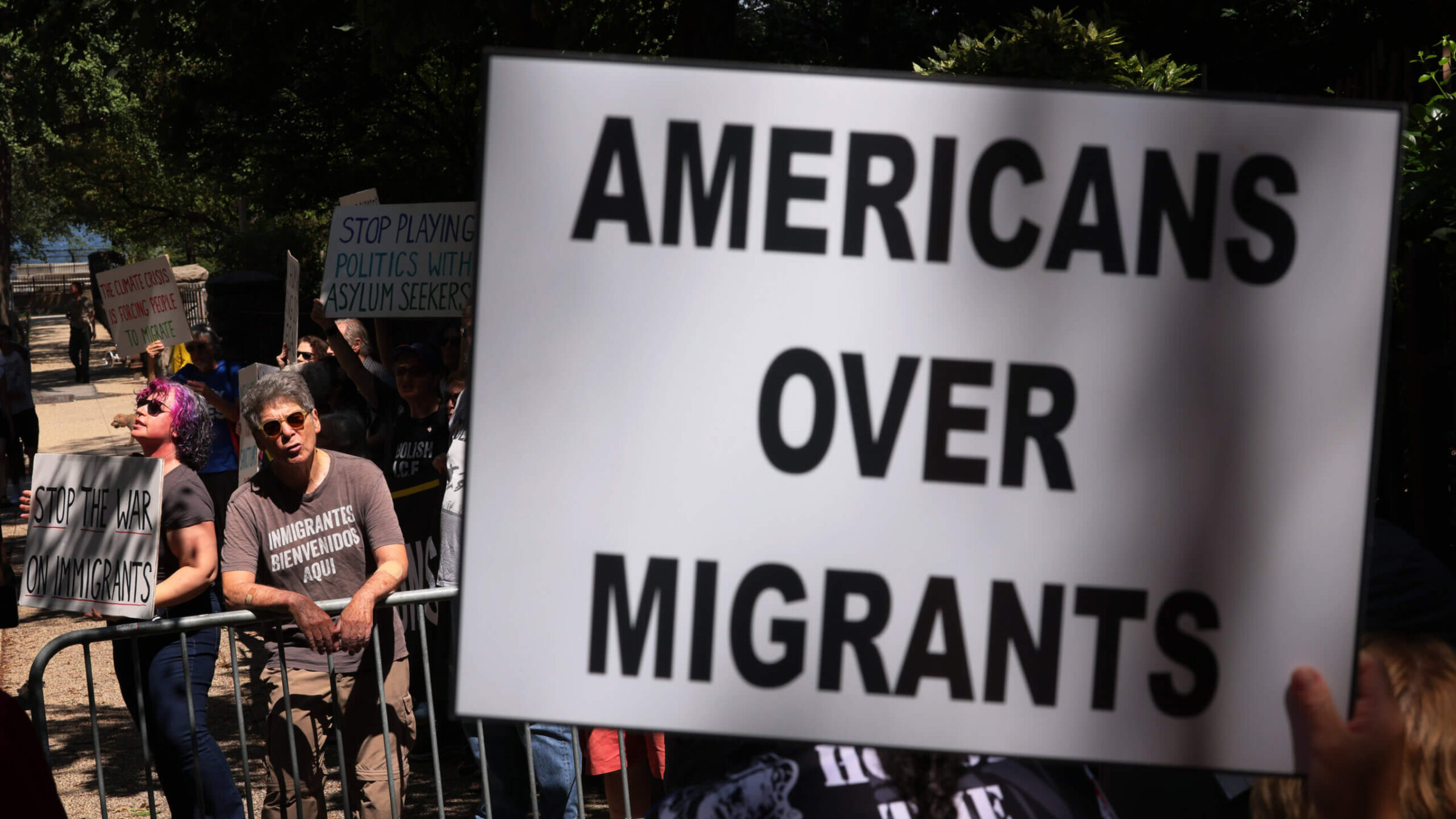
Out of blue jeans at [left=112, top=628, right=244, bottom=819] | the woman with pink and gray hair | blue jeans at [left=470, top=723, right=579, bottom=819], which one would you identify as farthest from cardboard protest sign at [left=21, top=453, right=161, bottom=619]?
blue jeans at [left=470, top=723, right=579, bottom=819]

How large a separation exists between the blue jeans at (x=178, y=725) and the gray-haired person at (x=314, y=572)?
0.20 metres

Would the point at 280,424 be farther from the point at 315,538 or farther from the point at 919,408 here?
the point at 919,408

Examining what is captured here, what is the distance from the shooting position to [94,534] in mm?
4562

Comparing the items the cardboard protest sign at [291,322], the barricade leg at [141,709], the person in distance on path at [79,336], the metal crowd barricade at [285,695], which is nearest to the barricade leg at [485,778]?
the metal crowd barricade at [285,695]

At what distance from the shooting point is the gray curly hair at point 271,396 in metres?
4.60

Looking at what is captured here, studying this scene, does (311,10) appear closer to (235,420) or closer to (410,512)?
(235,420)

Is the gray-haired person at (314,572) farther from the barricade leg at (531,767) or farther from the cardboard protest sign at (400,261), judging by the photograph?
the cardboard protest sign at (400,261)

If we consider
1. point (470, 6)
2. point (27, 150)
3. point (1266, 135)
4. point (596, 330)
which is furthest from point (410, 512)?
point (27, 150)

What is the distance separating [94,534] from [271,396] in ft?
2.60

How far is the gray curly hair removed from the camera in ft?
15.1

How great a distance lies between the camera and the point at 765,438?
5.58 ft

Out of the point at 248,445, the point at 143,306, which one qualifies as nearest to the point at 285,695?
the point at 248,445

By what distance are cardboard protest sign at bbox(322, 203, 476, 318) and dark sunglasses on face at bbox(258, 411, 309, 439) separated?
2.65 metres

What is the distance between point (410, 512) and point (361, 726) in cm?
132
